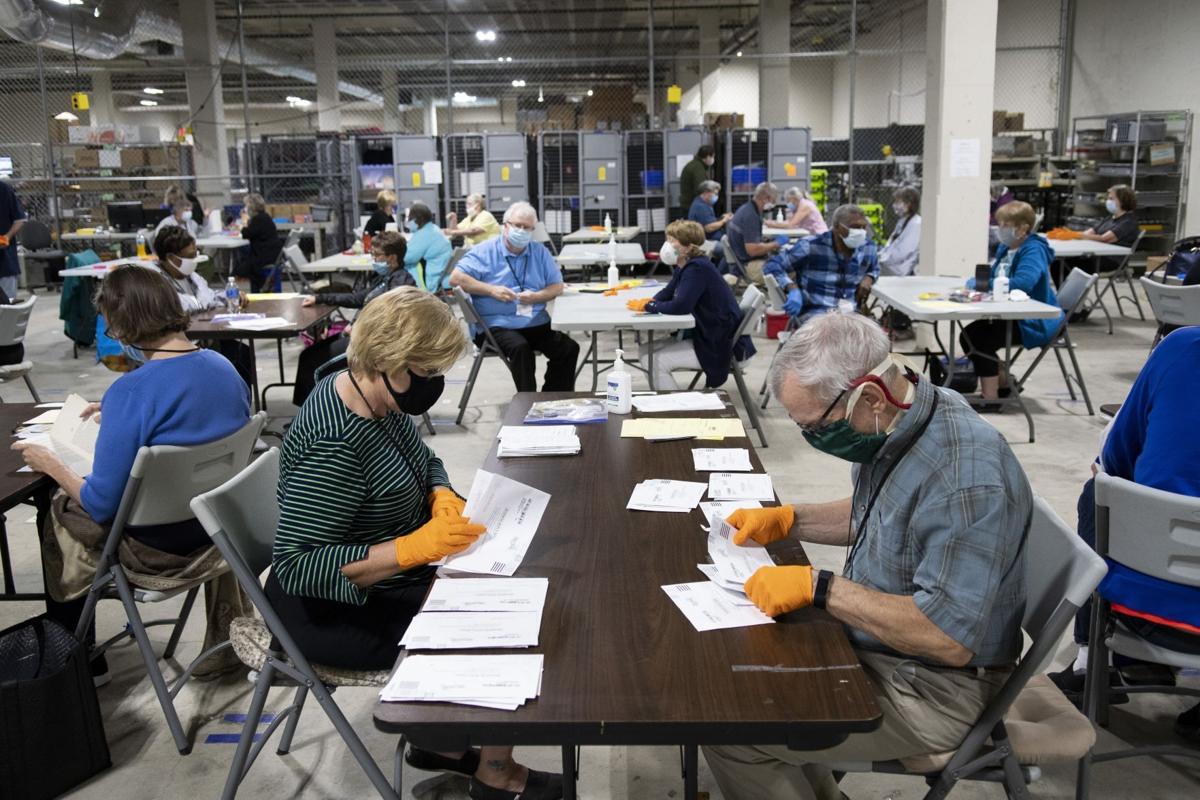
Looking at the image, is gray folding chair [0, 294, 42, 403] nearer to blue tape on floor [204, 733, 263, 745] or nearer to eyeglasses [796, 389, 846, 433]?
blue tape on floor [204, 733, 263, 745]

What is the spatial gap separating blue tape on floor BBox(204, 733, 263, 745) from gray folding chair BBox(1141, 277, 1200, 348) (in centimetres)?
467

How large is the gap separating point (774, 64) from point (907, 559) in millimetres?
14783

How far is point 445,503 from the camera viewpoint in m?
2.30

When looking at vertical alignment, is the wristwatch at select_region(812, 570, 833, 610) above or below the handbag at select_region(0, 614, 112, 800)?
above

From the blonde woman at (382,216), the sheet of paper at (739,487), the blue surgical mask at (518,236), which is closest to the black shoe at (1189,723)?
the sheet of paper at (739,487)

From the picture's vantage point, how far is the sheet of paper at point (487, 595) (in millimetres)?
1808

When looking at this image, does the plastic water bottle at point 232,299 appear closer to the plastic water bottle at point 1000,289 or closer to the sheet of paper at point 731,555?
the plastic water bottle at point 1000,289

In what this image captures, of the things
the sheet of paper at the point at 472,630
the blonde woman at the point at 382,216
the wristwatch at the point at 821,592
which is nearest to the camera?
the sheet of paper at the point at 472,630

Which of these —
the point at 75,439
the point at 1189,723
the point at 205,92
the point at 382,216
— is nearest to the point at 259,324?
the point at 75,439

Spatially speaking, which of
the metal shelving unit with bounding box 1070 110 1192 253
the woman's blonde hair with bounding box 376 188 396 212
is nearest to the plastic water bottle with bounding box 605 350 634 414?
the woman's blonde hair with bounding box 376 188 396 212

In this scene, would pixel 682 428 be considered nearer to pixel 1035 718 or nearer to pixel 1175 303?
pixel 1035 718

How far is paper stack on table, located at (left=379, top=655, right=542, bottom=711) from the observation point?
4.93 feet

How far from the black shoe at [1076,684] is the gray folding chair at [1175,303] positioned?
2795mm

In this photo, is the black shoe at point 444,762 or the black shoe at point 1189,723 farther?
the black shoe at point 1189,723
